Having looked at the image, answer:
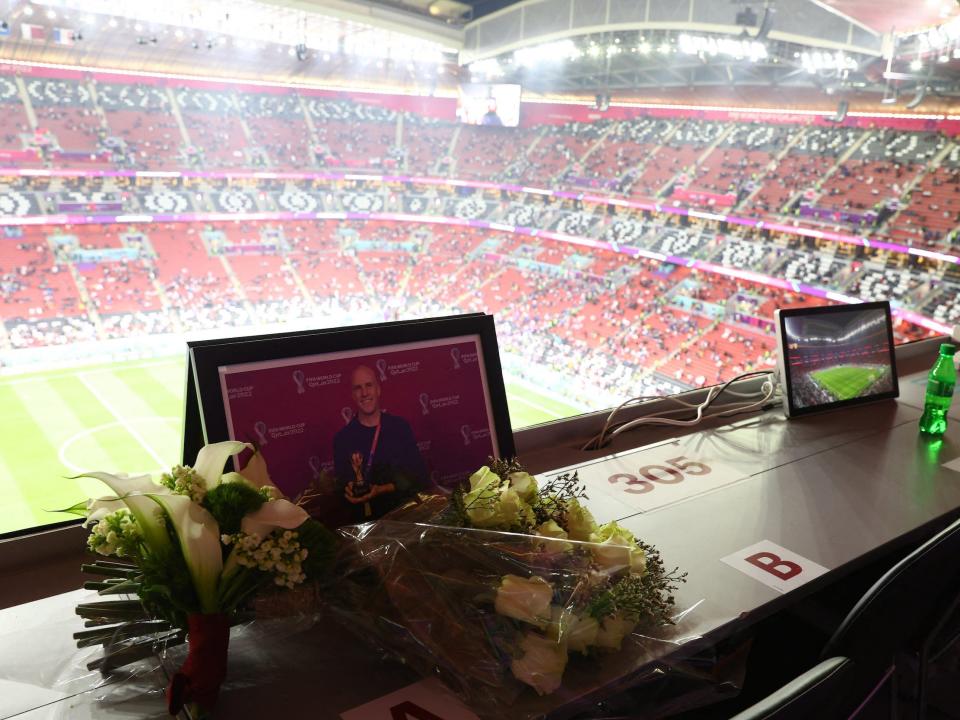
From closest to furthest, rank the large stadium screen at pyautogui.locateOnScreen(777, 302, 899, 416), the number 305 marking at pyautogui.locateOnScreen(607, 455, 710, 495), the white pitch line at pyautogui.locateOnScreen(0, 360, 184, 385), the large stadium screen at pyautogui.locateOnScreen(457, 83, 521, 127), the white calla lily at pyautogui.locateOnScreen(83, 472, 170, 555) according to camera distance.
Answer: the white calla lily at pyautogui.locateOnScreen(83, 472, 170, 555), the number 305 marking at pyautogui.locateOnScreen(607, 455, 710, 495), the large stadium screen at pyautogui.locateOnScreen(777, 302, 899, 416), the white pitch line at pyautogui.locateOnScreen(0, 360, 184, 385), the large stadium screen at pyautogui.locateOnScreen(457, 83, 521, 127)

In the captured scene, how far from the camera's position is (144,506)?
59 centimetres

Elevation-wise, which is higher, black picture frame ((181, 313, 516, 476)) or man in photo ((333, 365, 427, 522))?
black picture frame ((181, 313, 516, 476))

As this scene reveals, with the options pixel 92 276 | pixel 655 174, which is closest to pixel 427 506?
pixel 92 276

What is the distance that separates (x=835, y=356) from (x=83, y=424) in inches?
324

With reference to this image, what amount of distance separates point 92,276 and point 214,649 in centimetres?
1224

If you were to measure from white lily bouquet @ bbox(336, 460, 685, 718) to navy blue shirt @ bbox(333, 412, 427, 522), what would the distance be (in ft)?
0.32

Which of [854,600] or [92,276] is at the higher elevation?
[854,600]

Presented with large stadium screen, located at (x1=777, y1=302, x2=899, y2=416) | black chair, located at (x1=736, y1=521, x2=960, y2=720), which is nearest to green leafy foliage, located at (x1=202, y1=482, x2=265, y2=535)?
black chair, located at (x1=736, y1=521, x2=960, y2=720)

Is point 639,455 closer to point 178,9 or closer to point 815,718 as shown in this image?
point 815,718

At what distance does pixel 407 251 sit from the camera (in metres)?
16.0

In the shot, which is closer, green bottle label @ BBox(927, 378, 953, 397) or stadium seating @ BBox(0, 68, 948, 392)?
green bottle label @ BBox(927, 378, 953, 397)

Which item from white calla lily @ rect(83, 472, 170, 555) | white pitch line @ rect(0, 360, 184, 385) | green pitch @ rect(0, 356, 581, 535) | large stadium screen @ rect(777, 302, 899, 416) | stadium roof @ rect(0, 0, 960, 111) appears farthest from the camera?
white pitch line @ rect(0, 360, 184, 385)

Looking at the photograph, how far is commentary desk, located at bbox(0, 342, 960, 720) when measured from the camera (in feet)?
2.07

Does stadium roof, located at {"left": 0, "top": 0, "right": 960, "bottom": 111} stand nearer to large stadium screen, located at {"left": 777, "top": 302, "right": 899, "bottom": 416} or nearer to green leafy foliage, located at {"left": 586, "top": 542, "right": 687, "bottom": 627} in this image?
large stadium screen, located at {"left": 777, "top": 302, "right": 899, "bottom": 416}
